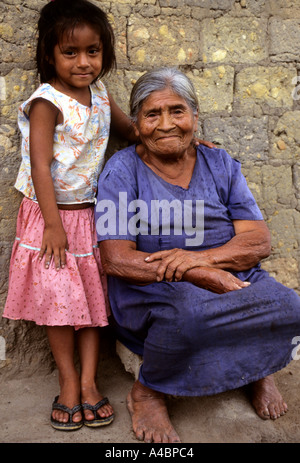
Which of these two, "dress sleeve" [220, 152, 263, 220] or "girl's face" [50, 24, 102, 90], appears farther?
"dress sleeve" [220, 152, 263, 220]

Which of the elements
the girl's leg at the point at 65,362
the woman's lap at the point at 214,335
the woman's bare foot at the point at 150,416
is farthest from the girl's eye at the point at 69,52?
the woman's bare foot at the point at 150,416

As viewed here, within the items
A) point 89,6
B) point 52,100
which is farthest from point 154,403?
point 89,6

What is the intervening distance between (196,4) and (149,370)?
Answer: 209cm

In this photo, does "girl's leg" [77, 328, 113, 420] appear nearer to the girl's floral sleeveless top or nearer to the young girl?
the young girl

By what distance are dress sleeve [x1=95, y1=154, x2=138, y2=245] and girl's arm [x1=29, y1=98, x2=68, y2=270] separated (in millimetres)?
218

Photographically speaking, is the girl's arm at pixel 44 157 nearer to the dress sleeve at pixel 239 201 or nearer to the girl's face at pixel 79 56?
the girl's face at pixel 79 56

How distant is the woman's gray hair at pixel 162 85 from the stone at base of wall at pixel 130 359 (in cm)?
127

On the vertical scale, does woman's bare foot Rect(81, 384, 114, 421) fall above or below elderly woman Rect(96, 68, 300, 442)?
below

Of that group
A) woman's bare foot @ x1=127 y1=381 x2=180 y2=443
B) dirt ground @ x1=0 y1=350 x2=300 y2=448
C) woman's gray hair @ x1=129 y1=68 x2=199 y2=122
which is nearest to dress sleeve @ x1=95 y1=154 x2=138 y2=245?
woman's gray hair @ x1=129 y1=68 x2=199 y2=122

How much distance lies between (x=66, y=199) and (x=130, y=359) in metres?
0.92

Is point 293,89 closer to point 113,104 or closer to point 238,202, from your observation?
point 238,202

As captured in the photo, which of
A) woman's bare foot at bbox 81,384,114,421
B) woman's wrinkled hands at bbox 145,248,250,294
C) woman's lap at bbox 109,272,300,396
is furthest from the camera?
woman's bare foot at bbox 81,384,114,421

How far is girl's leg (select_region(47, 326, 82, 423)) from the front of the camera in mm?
2457

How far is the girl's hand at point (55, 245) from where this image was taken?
2.40 metres
